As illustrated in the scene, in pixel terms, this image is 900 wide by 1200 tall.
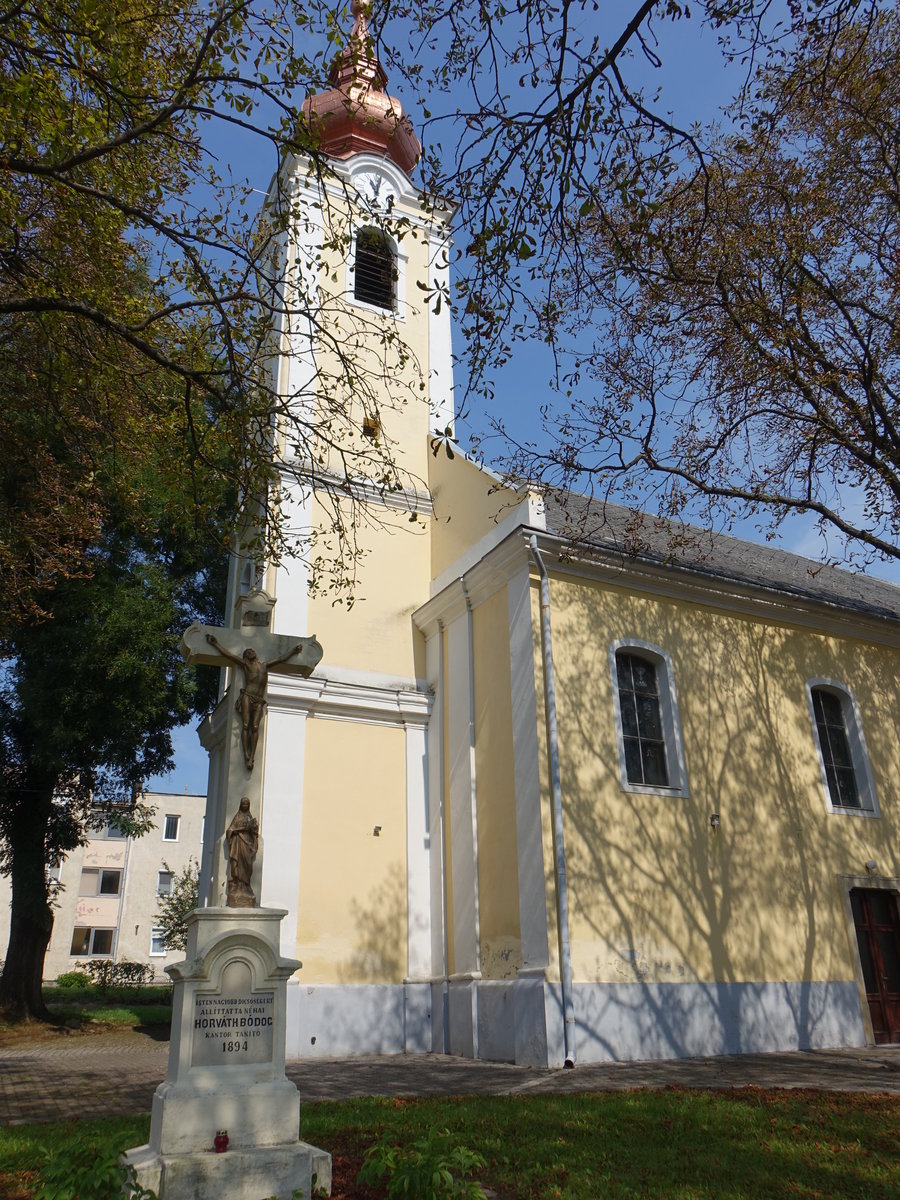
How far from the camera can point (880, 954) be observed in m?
14.0

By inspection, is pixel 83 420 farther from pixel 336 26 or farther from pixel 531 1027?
pixel 531 1027

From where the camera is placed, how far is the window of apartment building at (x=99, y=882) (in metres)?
41.0

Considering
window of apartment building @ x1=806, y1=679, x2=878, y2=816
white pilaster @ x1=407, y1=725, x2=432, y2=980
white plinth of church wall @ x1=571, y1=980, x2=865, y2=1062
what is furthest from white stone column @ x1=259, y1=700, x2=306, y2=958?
window of apartment building @ x1=806, y1=679, x2=878, y2=816

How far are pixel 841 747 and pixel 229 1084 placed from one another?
12.6 meters

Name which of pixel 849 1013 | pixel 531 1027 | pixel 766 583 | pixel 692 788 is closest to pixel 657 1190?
pixel 531 1027

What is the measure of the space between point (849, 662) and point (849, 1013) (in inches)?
221

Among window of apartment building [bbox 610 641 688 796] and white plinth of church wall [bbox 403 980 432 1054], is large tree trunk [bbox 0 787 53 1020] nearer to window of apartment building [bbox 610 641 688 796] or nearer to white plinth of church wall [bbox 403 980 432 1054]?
white plinth of church wall [bbox 403 980 432 1054]

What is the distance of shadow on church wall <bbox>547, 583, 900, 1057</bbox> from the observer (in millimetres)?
11555

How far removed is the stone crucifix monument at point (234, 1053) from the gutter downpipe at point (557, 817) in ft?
18.6

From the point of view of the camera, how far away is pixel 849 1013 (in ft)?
43.2

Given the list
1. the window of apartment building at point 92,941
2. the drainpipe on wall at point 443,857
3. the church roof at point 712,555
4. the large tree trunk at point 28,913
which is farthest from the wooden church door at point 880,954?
the window of apartment building at point 92,941

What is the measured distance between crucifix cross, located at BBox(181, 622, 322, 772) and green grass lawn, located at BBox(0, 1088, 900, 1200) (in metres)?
2.64

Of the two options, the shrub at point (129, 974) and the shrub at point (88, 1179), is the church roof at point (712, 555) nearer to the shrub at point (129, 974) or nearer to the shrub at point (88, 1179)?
the shrub at point (88, 1179)

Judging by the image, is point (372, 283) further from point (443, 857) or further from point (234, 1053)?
point (234, 1053)
